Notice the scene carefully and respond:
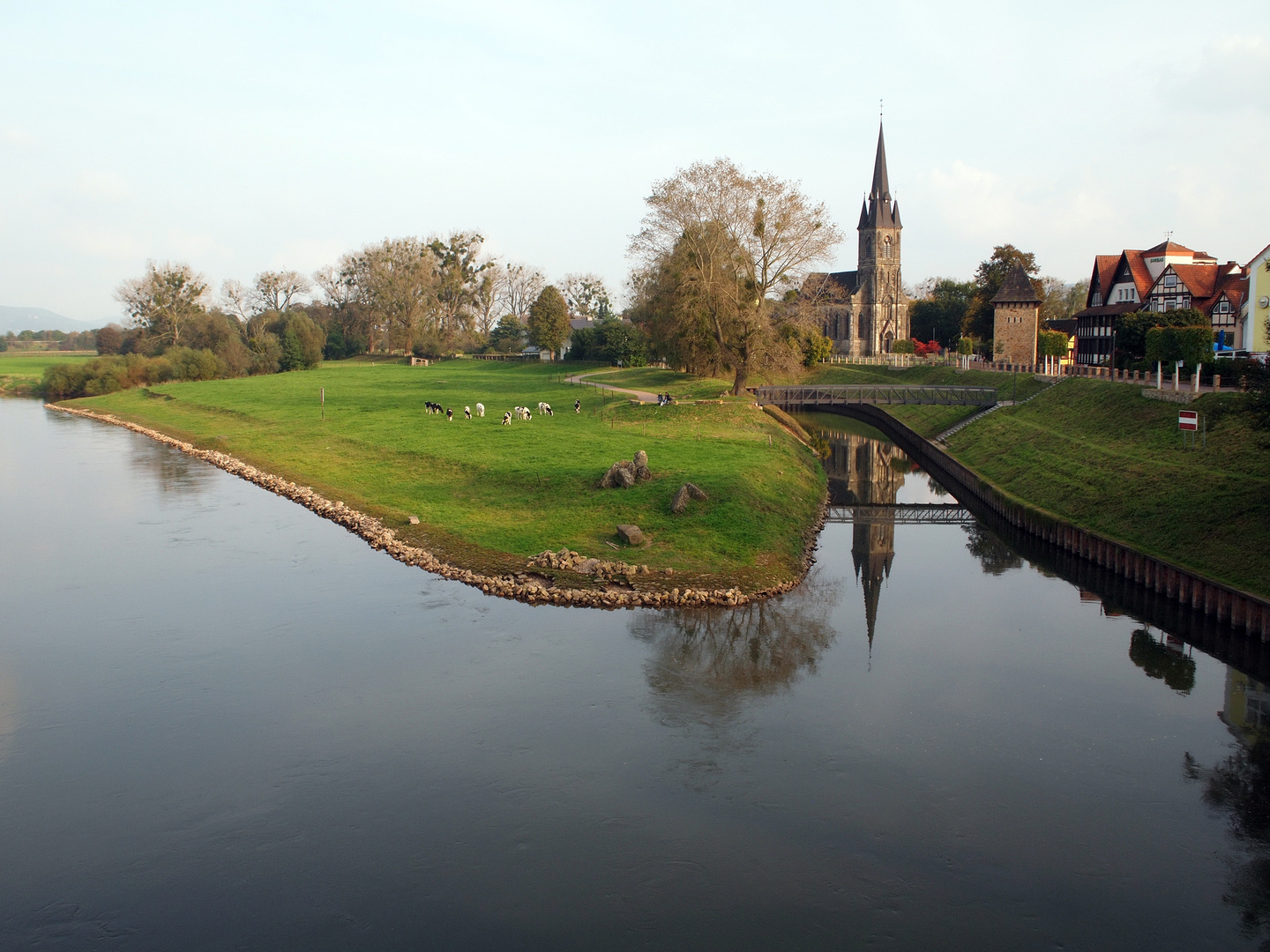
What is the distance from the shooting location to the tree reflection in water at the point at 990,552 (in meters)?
32.3

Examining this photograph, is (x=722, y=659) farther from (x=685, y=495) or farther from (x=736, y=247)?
(x=736, y=247)

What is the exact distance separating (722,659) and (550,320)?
93.5 m

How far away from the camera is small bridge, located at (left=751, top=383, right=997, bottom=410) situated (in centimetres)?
6131

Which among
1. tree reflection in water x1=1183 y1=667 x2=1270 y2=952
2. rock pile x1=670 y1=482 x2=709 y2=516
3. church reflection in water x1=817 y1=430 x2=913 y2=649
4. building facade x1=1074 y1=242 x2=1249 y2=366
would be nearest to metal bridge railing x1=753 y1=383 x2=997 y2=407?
church reflection in water x1=817 y1=430 x2=913 y2=649

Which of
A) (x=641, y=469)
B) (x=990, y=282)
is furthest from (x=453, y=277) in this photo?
(x=641, y=469)

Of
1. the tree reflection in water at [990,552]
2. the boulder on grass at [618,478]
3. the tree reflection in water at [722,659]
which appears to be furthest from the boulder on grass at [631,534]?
the tree reflection in water at [990,552]

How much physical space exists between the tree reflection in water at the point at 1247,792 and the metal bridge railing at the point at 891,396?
41.0 m

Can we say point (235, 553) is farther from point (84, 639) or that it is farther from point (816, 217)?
point (816, 217)

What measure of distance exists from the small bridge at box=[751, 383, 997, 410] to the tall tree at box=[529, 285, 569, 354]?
47659mm

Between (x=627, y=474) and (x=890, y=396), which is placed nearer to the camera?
(x=627, y=474)

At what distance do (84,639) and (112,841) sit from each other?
10351 mm

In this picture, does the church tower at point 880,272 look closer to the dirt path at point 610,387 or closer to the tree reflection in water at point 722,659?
the dirt path at point 610,387

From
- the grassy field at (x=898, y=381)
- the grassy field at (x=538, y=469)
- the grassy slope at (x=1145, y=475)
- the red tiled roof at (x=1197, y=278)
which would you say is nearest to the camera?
the grassy slope at (x=1145, y=475)

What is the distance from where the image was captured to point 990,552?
34.6 metres
